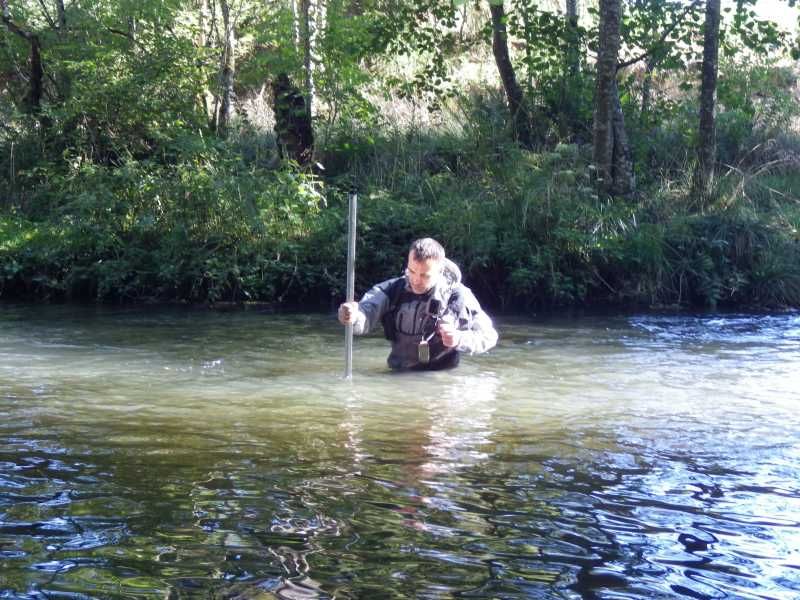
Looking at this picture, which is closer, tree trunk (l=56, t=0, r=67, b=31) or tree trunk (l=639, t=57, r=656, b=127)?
tree trunk (l=639, t=57, r=656, b=127)

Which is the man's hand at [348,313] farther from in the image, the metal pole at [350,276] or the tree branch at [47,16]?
the tree branch at [47,16]

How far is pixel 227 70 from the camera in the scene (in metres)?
20.0

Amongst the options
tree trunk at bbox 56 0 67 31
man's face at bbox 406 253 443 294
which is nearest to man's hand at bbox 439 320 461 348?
man's face at bbox 406 253 443 294

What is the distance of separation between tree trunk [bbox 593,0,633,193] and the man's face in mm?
8297

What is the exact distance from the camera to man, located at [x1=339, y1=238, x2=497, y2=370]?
30.6 feet

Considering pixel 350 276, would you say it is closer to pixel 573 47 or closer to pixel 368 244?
pixel 368 244

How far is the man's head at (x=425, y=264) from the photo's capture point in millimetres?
9297

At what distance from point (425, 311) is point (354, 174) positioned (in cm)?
1044

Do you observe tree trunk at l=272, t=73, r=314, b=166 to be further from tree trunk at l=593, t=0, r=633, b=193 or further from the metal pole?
the metal pole

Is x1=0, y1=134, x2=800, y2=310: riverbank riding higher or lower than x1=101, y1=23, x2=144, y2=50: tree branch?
lower

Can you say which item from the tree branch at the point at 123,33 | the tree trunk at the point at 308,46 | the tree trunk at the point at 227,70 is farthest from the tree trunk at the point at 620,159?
the tree branch at the point at 123,33

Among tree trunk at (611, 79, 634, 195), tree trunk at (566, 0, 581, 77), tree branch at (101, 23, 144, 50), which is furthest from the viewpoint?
tree branch at (101, 23, 144, 50)

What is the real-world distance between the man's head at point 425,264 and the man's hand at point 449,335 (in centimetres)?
43

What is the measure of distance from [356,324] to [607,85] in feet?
31.7
